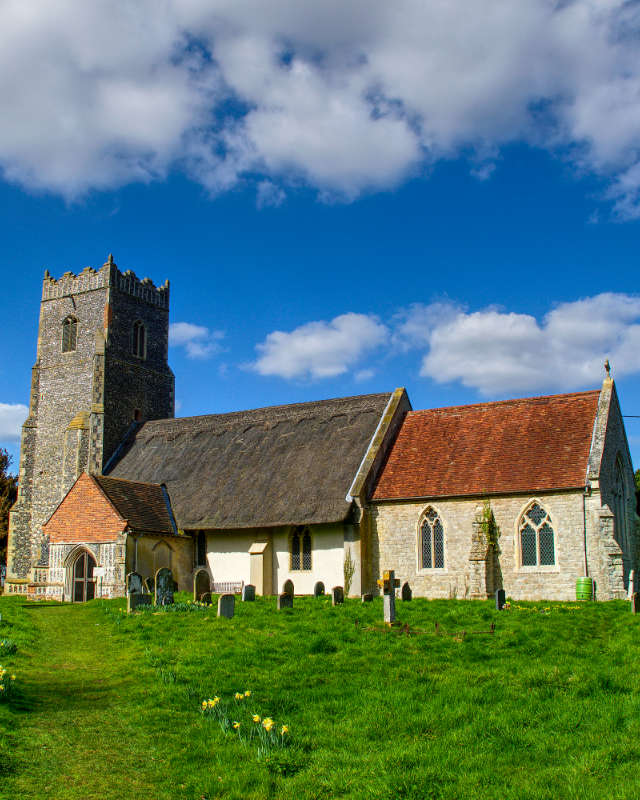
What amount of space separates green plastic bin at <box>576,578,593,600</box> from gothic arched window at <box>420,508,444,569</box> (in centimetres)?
472

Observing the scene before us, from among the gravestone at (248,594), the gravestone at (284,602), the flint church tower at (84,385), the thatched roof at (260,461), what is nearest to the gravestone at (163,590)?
the gravestone at (248,594)

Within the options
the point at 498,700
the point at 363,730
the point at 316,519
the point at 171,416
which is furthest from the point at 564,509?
the point at 171,416

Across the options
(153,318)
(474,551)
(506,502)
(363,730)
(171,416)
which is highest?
(153,318)

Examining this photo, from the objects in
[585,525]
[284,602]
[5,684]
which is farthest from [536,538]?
[5,684]

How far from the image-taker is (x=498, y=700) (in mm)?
10453

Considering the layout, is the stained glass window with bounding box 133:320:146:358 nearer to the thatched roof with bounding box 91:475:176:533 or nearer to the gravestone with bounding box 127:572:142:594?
the thatched roof with bounding box 91:475:176:533

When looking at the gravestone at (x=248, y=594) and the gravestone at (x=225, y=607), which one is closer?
the gravestone at (x=225, y=607)

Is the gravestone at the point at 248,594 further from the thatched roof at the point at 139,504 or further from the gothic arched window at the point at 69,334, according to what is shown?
the gothic arched window at the point at 69,334

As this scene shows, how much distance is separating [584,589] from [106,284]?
28486 millimetres

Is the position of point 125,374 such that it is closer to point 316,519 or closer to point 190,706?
point 316,519

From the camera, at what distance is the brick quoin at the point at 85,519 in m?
27.3

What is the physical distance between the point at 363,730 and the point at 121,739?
285 centimetres

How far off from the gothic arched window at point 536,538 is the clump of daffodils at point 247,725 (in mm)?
15934

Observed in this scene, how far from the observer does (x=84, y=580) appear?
91.4 ft
